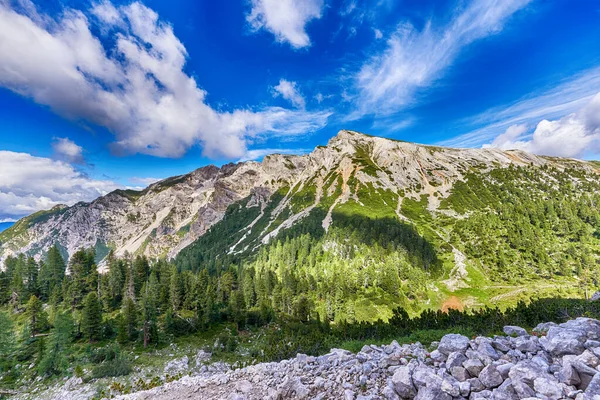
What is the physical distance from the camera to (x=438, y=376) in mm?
12477

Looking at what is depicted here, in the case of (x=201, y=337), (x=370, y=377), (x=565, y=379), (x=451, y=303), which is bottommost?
(x=451, y=303)

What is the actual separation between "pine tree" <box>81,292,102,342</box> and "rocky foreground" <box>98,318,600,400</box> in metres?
50.4

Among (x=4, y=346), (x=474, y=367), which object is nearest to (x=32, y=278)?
(x=4, y=346)

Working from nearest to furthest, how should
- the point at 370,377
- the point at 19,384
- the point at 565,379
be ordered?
1. the point at 565,379
2. the point at 370,377
3. the point at 19,384

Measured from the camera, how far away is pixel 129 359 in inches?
1873

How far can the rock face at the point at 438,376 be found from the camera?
33.7 feet

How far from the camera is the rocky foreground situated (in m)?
10.3

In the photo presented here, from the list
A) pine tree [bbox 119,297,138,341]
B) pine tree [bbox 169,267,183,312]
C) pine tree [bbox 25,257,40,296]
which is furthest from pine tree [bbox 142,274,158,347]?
pine tree [bbox 25,257,40,296]

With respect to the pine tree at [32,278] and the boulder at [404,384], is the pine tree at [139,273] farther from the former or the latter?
the boulder at [404,384]

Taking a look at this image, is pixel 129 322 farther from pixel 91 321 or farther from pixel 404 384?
pixel 404 384

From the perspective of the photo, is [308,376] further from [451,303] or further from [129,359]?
[451,303]

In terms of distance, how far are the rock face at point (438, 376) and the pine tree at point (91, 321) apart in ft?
155

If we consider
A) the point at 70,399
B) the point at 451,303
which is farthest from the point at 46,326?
the point at 451,303

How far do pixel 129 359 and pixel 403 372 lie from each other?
176 feet
